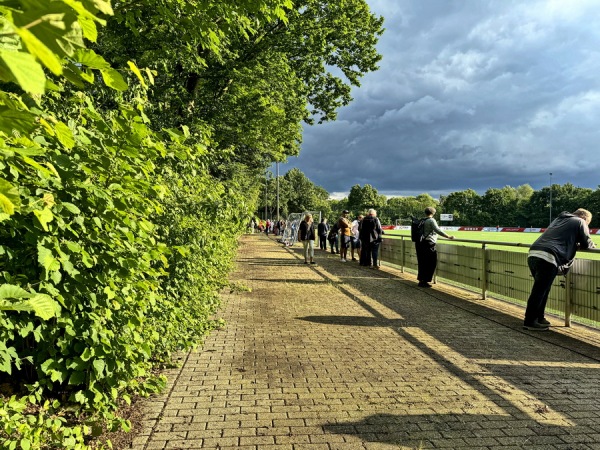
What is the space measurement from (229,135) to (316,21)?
527 centimetres

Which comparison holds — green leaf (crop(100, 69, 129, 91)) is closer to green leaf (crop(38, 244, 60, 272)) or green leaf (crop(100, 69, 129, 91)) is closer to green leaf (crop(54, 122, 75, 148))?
green leaf (crop(54, 122, 75, 148))

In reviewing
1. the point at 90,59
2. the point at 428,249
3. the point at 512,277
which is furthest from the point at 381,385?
the point at 428,249

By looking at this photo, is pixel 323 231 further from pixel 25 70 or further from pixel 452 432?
pixel 25 70

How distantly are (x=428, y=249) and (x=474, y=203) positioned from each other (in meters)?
128

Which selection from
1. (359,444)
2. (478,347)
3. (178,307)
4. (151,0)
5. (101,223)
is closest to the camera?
(101,223)

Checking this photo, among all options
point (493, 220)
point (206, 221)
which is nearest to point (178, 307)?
point (206, 221)

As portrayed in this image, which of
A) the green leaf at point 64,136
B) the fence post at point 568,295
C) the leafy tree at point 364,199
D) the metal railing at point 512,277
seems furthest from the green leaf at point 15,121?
the leafy tree at point 364,199

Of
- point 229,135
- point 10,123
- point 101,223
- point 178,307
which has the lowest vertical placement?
point 178,307

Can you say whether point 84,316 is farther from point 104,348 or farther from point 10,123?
point 10,123

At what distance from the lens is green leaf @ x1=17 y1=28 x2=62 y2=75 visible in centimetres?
85

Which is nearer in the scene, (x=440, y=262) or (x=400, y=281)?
(x=440, y=262)

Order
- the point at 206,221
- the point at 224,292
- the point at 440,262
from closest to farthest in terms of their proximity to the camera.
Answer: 1. the point at 206,221
2. the point at 224,292
3. the point at 440,262

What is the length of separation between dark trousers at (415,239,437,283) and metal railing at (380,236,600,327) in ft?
Answer: 1.05

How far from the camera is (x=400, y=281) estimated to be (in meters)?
12.5
